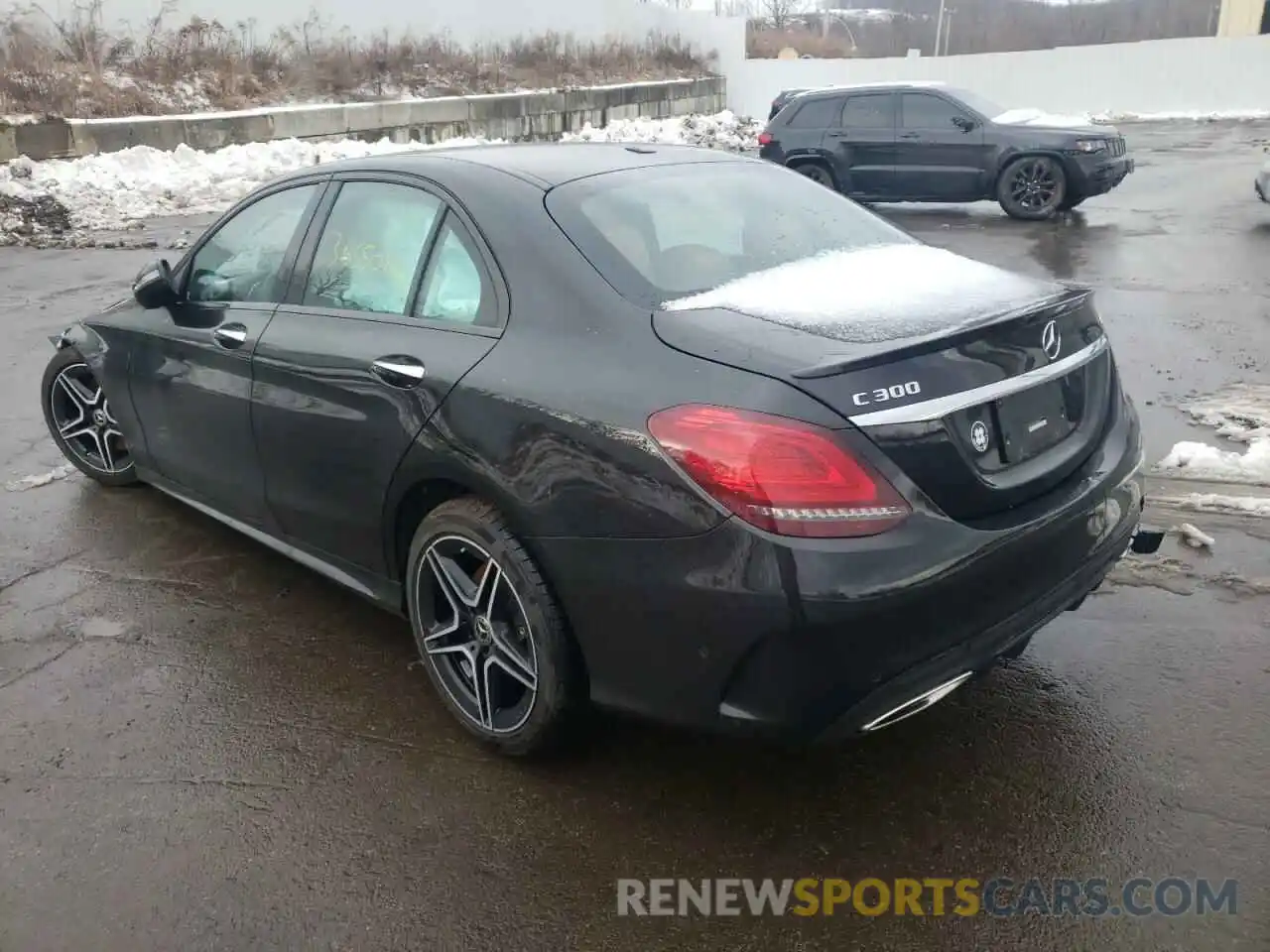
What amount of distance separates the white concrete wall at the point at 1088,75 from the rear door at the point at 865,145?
24594 mm

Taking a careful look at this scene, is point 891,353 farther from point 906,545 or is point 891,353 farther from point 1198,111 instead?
point 1198,111

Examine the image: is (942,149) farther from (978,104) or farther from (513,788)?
(513,788)

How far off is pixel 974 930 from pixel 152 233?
1441 cm

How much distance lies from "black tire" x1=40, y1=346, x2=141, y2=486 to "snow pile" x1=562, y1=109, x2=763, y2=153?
2315 centimetres

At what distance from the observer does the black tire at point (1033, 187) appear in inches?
509

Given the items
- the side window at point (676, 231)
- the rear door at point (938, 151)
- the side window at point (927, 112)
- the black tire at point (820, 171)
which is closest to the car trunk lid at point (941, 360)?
the side window at point (676, 231)

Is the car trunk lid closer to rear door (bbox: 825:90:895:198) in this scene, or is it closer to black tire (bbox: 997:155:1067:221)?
black tire (bbox: 997:155:1067:221)

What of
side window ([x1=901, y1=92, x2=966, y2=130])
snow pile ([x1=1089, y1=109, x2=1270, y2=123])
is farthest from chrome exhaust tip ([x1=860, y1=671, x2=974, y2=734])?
snow pile ([x1=1089, y1=109, x2=1270, y2=123])

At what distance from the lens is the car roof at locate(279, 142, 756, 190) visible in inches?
131

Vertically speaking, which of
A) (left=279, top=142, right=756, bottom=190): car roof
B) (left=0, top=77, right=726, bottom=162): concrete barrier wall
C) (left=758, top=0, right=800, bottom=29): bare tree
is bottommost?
(left=279, top=142, right=756, bottom=190): car roof

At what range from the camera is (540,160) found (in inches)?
136

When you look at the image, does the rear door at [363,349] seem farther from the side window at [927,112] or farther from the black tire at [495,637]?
the side window at [927,112]

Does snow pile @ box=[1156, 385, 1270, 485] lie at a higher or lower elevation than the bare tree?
lower

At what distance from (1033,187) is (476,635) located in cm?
1210
